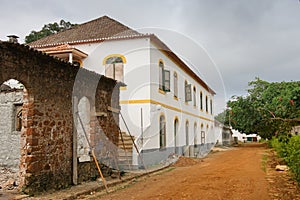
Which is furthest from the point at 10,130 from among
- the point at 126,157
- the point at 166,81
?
the point at 166,81

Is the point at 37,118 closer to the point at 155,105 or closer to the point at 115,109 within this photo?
the point at 115,109

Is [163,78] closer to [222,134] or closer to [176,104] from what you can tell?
[176,104]

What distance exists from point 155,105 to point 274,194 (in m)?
9.00

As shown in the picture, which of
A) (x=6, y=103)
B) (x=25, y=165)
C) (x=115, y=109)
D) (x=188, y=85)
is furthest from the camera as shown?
(x=188, y=85)

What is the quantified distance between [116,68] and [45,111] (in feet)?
26.8

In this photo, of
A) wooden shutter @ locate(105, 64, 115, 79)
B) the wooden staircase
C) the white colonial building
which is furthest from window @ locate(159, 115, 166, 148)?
wooden shutter @ locate(105, 64, 115, 79)

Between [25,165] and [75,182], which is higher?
[25,165]

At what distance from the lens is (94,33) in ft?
59.0

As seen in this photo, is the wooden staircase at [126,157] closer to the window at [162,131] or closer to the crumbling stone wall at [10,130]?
the window at [162,131]

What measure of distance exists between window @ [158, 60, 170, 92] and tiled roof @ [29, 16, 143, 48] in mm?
2307

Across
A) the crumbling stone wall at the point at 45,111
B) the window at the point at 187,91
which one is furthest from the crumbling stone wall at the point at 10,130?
the window at the point at 187,91

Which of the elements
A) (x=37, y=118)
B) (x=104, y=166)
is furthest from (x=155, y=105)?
(x=37, y=118)

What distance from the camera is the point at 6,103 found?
1057 cm

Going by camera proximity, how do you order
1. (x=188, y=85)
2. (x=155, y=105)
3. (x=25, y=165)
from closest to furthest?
(x=25, y=165)
(x=155, y=105)
(x=188, y=85)
